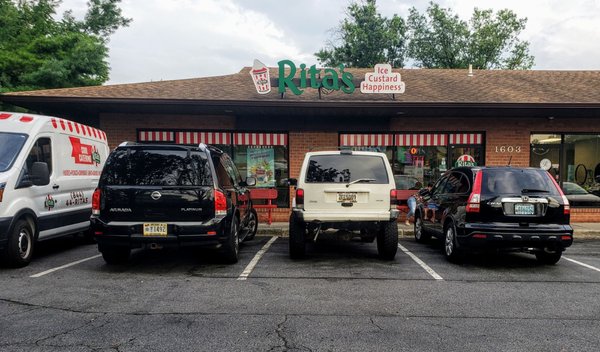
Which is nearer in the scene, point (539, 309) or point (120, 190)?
point (539, 309)

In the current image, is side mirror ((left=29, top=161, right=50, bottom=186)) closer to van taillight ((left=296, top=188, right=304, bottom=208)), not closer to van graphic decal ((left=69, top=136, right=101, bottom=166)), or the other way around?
van graphic decal ((left=69, top=136, right=101, bottom=166))

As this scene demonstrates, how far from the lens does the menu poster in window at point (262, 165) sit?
42.3 ft

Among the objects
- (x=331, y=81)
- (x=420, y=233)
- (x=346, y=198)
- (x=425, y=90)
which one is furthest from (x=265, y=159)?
(x=346, y=198)

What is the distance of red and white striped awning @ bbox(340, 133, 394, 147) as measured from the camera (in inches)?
504

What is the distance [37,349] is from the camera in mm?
3562

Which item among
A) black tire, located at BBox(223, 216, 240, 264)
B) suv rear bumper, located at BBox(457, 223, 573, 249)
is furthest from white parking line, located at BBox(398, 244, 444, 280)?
black tire, located at BBox(223, 216, 240, 264)

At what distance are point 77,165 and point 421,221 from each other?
7.34 meters

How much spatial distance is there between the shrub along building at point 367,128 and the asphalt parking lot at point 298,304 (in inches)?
216

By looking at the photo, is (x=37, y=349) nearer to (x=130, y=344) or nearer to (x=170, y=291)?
(x=130, y=344)

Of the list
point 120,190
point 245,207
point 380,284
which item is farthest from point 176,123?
point 380,284

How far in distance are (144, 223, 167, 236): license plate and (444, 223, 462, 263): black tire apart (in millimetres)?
4636

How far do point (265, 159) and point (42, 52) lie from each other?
52.5 feet

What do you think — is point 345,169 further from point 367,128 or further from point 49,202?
point 367,128

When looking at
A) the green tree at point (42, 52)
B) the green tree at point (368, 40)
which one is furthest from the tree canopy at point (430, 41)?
the green tree at point (42, 52)
